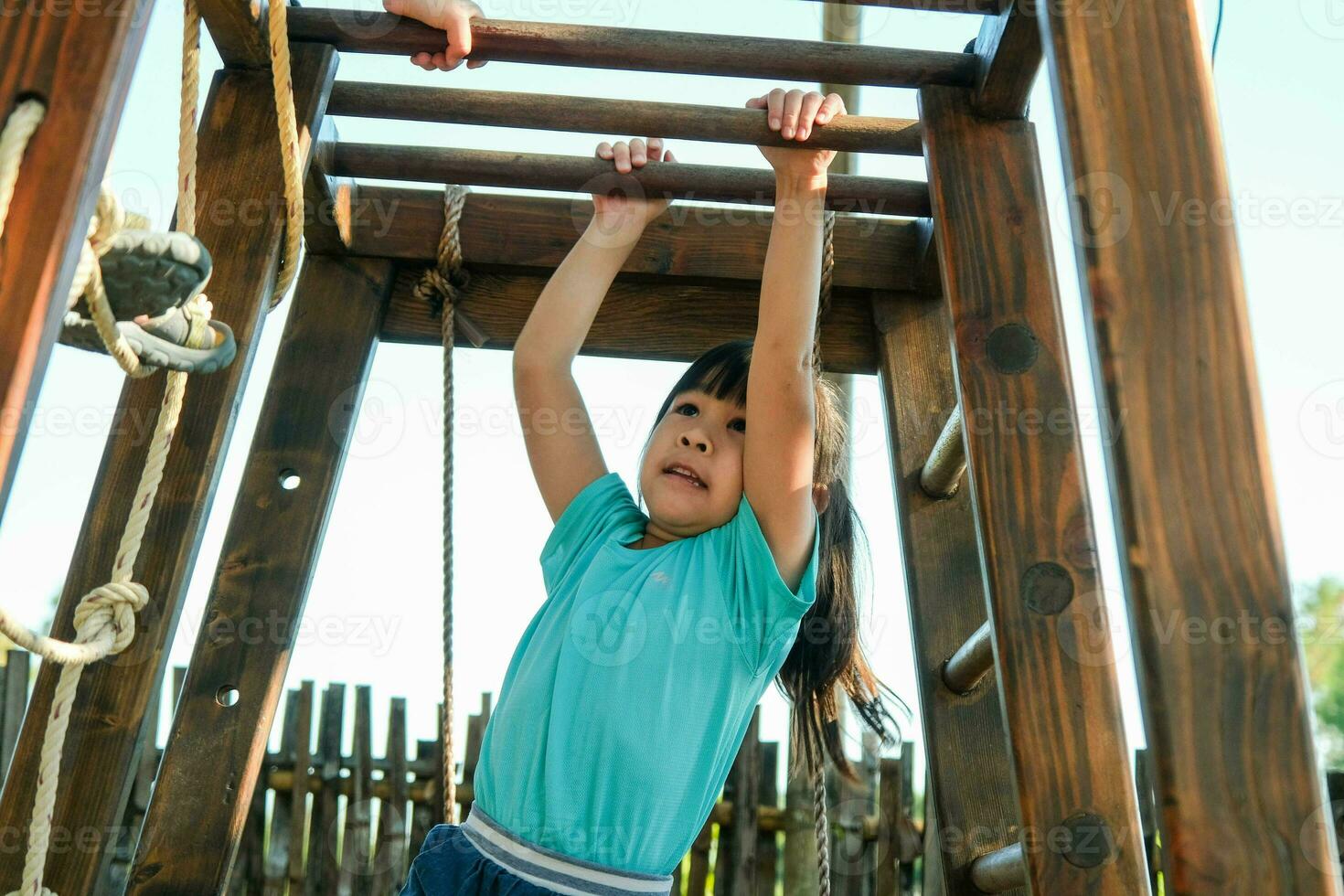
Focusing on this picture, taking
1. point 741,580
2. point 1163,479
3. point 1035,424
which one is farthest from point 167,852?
point 1163,479

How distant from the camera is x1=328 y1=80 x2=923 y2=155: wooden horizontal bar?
161cm

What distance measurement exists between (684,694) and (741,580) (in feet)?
0.55

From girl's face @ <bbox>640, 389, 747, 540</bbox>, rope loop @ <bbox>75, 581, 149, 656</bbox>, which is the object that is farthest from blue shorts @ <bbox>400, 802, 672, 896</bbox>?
rope loop @ <bbox>75, 581, 149, 656</bbox>

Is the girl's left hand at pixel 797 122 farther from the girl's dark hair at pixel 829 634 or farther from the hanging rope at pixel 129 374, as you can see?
the hanging rope at pixel 129 374

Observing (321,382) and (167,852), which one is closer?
(167,852)

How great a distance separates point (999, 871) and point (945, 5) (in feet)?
3.53

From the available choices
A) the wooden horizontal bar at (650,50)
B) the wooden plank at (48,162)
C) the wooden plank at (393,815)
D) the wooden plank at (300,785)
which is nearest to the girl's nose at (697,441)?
the wooden horizontal bar at (650,50)

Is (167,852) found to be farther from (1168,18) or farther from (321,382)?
(1168,18)

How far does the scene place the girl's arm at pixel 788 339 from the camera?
1588 mm

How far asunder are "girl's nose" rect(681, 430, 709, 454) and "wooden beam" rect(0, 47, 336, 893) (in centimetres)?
57

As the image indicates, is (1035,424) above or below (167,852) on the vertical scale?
above

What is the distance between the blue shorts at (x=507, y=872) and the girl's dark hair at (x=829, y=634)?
0.46 metres

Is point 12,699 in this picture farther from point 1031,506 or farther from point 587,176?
point 1031,506

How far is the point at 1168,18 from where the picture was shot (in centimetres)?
107
